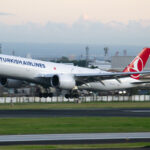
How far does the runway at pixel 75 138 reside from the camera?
71.1 feet

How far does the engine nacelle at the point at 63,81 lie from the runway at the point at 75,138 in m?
29.7

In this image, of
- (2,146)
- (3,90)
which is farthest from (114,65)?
(2,146)

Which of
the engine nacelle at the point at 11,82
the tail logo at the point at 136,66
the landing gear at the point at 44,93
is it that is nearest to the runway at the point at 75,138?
the engine nacelle at the point at 11,82

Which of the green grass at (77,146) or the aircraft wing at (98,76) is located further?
the aircraft wing at (98,76)

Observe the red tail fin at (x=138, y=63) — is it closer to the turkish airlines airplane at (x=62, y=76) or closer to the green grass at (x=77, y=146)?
the turkish airlines airplane at (x=62, y=76)

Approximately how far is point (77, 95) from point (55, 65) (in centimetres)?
429

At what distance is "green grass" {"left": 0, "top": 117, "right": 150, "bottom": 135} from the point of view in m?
26.5

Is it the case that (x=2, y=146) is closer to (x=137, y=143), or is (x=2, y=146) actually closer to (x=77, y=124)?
(x=137, y=143)

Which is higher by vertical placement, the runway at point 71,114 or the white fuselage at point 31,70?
the white fuselage at point 31,70

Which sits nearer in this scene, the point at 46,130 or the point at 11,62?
the point at 46,130

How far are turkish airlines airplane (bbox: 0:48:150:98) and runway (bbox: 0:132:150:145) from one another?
26.5 m

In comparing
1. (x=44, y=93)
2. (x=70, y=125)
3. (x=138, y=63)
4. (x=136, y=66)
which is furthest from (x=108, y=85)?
(x=70, y=125)

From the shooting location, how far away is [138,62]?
63594mm

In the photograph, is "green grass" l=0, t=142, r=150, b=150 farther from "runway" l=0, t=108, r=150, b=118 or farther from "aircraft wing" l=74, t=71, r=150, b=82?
"aircraft wing" l=74, t=71, r=150, b=82
